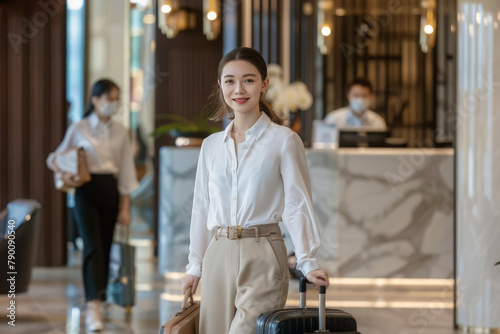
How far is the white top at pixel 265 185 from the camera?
213 centimetres

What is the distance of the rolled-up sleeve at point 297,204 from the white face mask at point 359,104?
567 centimetres

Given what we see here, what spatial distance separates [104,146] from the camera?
4828 mm

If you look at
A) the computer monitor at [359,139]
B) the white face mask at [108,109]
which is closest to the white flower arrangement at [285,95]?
A: the computer monitor at [359,139]

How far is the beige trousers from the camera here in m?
2.09

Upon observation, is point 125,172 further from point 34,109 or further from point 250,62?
point 250,62

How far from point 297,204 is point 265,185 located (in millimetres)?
103

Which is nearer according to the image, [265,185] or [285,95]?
[265,185]

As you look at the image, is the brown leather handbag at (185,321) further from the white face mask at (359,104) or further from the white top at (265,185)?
the white face mask at (359,104)

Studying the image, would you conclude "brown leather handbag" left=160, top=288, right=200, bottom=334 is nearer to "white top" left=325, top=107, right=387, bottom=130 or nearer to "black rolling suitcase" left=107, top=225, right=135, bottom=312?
"black rolling suitcase" left=107, top=225, right=135, bottom=312

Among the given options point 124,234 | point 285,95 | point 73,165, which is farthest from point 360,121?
point 73,165

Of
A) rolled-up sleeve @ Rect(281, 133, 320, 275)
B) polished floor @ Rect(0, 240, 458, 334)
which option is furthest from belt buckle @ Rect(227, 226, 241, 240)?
polished floor @ Rect(0, 240, 458, 334)

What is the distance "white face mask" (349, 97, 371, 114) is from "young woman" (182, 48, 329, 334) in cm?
562

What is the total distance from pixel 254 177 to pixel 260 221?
0.12 metres

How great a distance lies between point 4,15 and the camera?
7.00 meters
